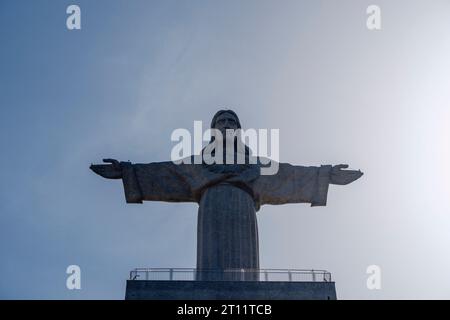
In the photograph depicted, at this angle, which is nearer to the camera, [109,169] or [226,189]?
[226,189]

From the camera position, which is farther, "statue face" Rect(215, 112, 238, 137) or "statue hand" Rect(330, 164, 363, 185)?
"statue face" Rect(215, 112, 238, 137)

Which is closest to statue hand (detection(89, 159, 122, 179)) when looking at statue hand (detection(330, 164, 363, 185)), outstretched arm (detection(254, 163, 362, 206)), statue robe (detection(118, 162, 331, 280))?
statue robe (detection(118, 162, 331, 280))

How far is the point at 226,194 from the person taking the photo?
2612 cm

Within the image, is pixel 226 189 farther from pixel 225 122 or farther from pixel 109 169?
pixel 109 169

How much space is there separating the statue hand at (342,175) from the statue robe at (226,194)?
21 centimetres

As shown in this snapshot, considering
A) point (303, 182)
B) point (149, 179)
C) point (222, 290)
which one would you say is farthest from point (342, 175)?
point (222, 290)

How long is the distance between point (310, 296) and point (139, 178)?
8046 millimetres

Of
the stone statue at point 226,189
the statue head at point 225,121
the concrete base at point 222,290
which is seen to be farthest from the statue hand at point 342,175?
the concrete base at point 222,290

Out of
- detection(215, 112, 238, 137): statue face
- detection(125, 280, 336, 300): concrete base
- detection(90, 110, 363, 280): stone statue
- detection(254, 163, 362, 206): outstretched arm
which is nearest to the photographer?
detection(125, 280, 336, 300): concrete base

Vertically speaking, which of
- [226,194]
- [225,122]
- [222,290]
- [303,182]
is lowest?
[222,290]

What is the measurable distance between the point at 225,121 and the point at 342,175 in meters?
4.36

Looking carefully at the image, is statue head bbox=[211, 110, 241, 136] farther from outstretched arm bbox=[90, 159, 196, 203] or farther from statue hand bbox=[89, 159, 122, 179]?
statue hand bbox=[89, 159, 122, 179]

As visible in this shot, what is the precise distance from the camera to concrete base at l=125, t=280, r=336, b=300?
72.7ft
